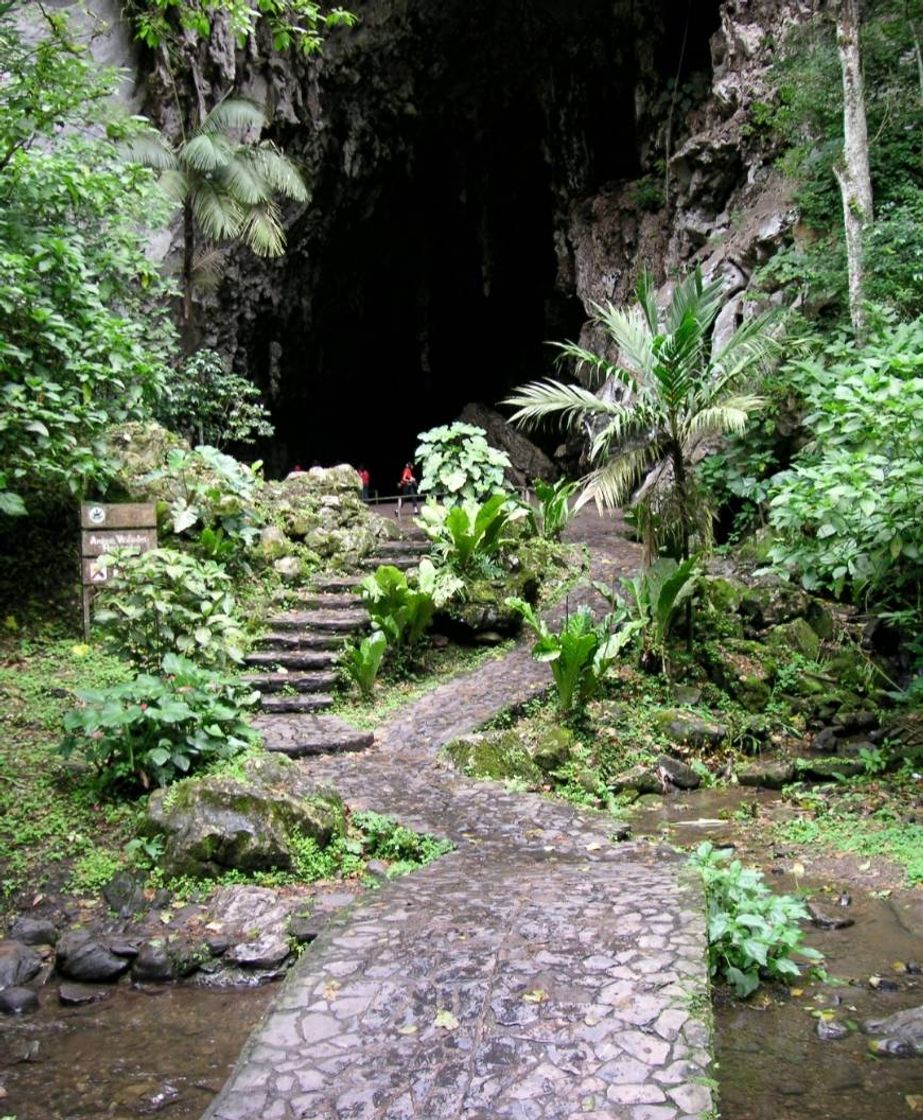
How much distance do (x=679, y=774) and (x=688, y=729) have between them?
1.95 feet

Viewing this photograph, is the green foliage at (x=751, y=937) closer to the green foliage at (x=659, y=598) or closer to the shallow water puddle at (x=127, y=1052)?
the shallow water puddle at (x=127, y=1052)

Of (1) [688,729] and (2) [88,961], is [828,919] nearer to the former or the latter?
(1) [688,729]

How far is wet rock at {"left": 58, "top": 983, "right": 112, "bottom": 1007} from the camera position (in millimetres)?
3613

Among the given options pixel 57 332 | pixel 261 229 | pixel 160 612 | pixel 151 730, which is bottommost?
pixel 151 730

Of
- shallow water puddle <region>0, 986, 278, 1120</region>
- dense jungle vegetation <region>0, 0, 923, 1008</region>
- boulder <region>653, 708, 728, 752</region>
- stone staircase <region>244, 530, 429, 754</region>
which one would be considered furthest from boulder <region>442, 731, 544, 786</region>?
shallow water puddle <region>0, 986, 278, 1120</region>

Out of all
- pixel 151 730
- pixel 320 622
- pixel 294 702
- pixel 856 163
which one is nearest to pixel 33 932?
pixel 151 730

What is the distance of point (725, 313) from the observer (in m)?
12.7

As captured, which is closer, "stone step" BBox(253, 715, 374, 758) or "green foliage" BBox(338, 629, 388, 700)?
"stone step" BBox(253, 715, 374, 758)

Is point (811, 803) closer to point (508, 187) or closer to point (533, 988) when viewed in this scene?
point (533, 988)

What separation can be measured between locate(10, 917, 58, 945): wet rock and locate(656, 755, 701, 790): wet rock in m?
4.28

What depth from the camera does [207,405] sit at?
14.1 m

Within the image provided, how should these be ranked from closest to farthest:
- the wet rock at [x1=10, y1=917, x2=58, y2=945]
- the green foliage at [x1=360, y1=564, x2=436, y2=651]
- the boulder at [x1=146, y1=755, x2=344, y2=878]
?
the wet rock at [x1=10, y1=917, x2=58, y2=945], the boulder at [x1=146, y1=755, x2=344, y2=878], the green foliage at [x1=360, y1=564, x2=436, y2=651]

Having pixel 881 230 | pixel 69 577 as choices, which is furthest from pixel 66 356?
pixel 881 230

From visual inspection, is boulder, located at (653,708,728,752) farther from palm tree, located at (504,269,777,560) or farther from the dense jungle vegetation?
palm tree, located at (504,269,777,560)
